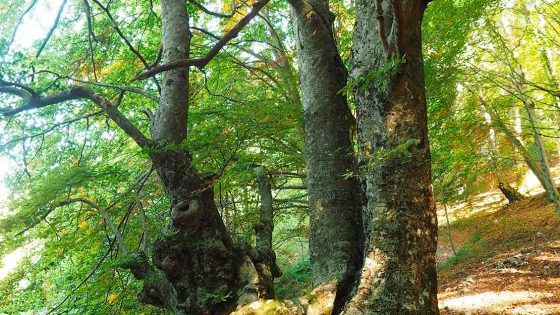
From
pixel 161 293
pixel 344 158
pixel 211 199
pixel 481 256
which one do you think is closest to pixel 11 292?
pixel 161 293

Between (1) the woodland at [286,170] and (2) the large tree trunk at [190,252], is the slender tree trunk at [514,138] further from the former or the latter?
(2) the large tree trunk at [190,252]

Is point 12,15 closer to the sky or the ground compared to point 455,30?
closer to the sky

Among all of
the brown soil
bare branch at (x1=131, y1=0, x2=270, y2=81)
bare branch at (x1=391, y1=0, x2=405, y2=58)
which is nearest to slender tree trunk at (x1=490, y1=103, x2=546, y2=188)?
the brown soil

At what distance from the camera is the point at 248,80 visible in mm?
8477

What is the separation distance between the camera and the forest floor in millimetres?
4457

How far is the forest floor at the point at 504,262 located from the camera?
→ 175 inches

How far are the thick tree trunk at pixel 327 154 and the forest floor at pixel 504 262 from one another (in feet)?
8.41

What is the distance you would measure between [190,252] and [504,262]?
635cm

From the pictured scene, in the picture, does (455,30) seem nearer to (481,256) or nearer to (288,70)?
(288,70)

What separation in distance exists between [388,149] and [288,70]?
5.13m

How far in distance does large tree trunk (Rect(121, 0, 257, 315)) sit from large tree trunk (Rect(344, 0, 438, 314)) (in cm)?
119

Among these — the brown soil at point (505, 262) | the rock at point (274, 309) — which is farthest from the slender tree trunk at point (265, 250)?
the brown soil at point (505, 262)

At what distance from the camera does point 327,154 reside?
305 centimetres

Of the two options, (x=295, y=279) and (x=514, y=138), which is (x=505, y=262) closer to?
(x=514, y=138)
